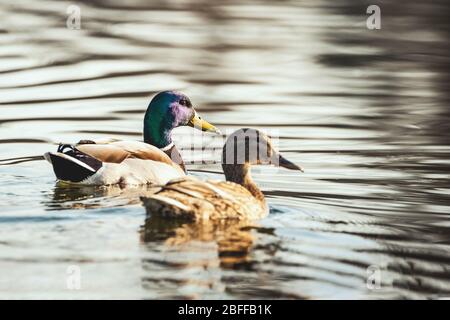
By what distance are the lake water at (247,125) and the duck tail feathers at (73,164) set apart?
18cm

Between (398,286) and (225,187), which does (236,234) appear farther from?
(398,286)

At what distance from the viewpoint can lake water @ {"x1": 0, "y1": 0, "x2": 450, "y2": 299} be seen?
9.09 meters

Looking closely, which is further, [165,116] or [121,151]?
[165,116]

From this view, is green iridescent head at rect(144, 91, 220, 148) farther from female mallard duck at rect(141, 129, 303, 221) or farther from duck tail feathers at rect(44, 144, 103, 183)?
female mallard duck at rect(141, 129, 303, 221)

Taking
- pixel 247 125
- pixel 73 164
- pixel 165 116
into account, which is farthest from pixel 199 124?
pixel 73 164

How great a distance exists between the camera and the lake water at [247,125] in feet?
29.8

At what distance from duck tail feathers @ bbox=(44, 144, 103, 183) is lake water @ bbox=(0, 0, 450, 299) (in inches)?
7.2

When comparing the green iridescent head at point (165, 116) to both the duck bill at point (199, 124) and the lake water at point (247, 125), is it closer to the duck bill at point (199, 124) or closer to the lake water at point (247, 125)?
the duck bill at point (199, 124)

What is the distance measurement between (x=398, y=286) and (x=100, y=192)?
4030 mm

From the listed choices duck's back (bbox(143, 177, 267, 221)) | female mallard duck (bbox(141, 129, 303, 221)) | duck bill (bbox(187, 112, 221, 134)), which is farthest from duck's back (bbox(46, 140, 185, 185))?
duck's back (bbox(143, 177, 267, 221))

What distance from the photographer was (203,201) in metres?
10.6

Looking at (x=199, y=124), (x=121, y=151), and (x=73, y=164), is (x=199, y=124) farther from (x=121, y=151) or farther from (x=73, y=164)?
(x=73, y=164)

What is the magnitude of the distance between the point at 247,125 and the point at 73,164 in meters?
3.68
